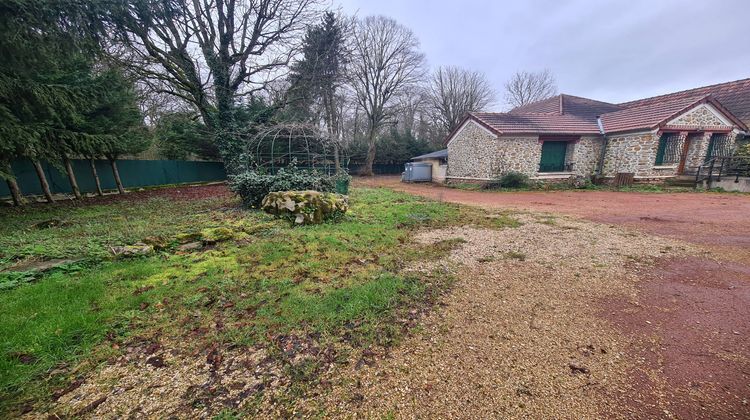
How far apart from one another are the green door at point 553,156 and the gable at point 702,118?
4.39 m

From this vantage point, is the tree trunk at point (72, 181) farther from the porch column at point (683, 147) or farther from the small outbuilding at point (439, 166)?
the porch column at point (683, 147)

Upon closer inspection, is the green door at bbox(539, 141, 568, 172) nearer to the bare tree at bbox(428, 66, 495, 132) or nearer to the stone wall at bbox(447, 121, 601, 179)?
the stone wall at bbox(447, 121, 601, 179)

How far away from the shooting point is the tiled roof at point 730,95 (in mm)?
15031

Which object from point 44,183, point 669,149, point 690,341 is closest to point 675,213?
point 690,341

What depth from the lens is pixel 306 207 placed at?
265 inches

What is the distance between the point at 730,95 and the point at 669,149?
7.39 meters

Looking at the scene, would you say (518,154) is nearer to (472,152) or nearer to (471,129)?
(472,152)

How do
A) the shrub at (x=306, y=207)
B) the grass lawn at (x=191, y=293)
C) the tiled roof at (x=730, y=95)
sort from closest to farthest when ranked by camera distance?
1. the grass lawn at (x=191, y=293)
2. the shrub at (x=306, y=207)
3. the tiled roof at (x=730, y=95)

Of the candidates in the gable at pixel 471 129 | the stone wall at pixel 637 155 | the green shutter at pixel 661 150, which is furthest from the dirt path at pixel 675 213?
the gable at pixel 471 129

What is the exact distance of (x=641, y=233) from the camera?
5852 millimetres

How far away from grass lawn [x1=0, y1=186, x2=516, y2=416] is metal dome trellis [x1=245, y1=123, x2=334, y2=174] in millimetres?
4581

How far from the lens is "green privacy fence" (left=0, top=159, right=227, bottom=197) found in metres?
9.91

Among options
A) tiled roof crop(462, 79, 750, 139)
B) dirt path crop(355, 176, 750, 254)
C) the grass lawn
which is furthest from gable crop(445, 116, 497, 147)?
the grass lawn

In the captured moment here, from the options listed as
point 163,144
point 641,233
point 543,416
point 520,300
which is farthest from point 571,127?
point 163,144
